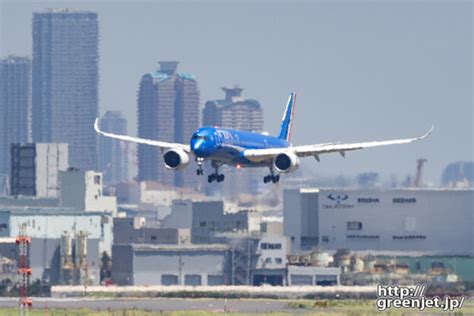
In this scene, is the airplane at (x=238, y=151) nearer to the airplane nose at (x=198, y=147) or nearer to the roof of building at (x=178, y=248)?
the airplane nose at (x=198, y=147)

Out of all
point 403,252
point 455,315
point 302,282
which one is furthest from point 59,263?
point 455,315

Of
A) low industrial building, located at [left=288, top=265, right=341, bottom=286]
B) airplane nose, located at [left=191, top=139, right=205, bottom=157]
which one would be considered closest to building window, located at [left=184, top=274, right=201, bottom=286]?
low industrial building, located at [left=288, top=265, right=341, bottom=286]

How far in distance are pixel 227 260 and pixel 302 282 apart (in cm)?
1109

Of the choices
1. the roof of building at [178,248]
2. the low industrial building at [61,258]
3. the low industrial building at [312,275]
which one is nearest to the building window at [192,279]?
the roof of building at [178,248]

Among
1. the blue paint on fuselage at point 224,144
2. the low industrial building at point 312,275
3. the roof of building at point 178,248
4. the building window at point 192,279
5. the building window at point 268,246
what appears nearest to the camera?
the blue paint on fuselage at point 224,144

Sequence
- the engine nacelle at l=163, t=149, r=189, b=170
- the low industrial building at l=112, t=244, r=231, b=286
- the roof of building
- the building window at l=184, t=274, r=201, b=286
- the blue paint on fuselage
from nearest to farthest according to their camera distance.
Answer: the blue paint on fuselage
the engine nacelle at l=163, t=149, r=189, b=170
the building window at l=184, t=274, r=201, b=286
the low industrial building at l=112, t=244, r=231, b=286
the roof of building

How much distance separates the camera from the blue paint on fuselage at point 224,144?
11081 centimetres

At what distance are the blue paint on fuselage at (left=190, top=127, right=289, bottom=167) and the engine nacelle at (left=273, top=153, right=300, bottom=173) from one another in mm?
1254

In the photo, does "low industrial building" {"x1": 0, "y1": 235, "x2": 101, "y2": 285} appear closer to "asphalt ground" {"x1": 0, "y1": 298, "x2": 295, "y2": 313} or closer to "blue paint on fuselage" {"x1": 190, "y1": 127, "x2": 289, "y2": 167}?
"asphalt ground" {"x1": 0, "y1": 298, "x2": 295, "y2": 313}

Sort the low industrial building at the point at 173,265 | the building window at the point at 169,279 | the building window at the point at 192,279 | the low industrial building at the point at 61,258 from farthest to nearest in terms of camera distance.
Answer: the low industrial building at the point at 173,265 → the building window at the point at 192,279 → the building window at the point at 169,279 → the low industrial building at the point at 61,258

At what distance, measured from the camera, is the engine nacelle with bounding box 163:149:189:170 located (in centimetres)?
11307

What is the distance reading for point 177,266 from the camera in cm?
17712

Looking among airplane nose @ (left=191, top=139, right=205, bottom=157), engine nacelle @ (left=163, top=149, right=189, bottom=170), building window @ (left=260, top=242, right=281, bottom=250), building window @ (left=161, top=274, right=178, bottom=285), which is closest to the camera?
airplane nose @ (left=191, top=139, right=205, bottom=157)

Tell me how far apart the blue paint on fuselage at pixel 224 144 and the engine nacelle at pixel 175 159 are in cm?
187
